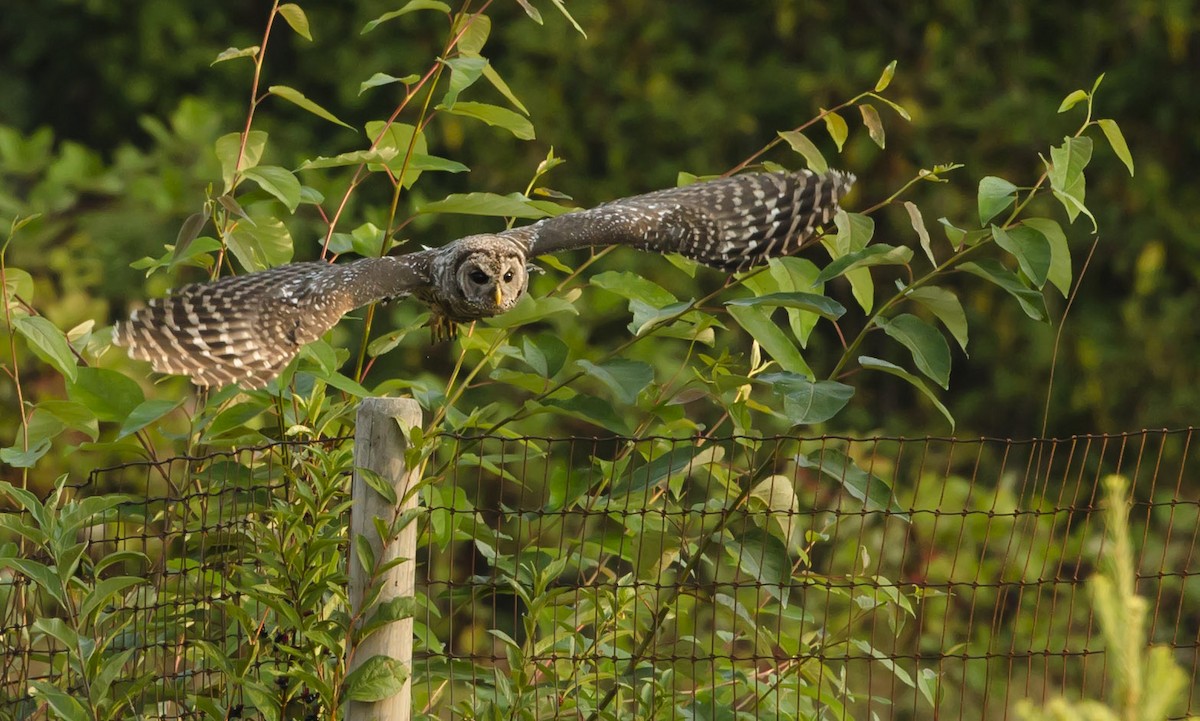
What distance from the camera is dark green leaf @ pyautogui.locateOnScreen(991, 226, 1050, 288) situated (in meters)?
2.21

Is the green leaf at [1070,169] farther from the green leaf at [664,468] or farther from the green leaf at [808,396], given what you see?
the green leaf at [664,468]

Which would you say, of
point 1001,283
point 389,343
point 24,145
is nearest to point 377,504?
point 389,343

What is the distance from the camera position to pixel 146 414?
2352mm

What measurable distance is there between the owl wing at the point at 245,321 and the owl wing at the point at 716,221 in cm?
45

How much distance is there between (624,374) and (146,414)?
0.75 metres

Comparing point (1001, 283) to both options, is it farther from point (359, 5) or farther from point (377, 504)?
point (359, 5)

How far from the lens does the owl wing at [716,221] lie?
304cm

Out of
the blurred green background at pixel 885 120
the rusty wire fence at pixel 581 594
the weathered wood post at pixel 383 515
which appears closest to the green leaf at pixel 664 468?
the rusty wire fence at pixel 581 594

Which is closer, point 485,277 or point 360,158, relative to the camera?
point 360,158

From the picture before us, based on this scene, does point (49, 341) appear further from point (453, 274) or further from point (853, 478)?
point (853, 478)

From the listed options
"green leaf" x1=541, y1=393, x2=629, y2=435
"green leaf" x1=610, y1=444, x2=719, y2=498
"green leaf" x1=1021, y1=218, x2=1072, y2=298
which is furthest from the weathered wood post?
"green leaf" x1=1021, y1=218, x2=1072, y2=298

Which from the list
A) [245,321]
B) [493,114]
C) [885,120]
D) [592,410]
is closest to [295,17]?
[493,114]

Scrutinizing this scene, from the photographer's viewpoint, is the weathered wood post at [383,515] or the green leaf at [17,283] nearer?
the weathered wood post at [383,515]

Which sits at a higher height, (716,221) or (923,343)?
(716,221)
